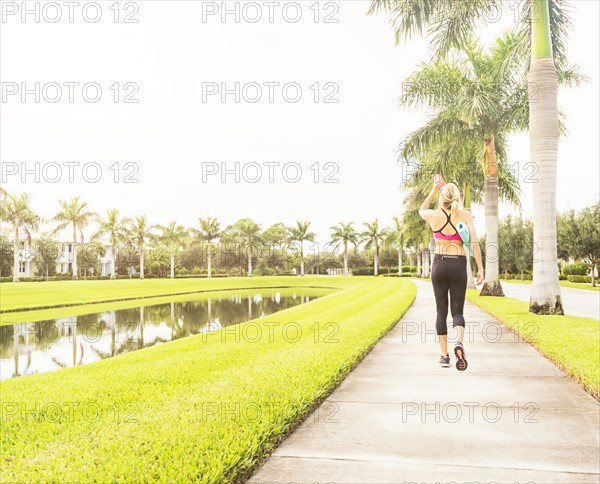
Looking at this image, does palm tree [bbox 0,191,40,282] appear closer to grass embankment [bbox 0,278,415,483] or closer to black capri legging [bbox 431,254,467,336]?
grass embankment [bbox 0,278,415,483]

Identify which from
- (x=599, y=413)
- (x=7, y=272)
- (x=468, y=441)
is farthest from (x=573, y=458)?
(x=7, y=272)

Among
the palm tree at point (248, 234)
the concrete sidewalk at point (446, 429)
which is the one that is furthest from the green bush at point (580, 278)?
the concrete sidewalk at point (446, 429)

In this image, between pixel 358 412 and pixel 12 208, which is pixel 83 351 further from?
pixel 12 208

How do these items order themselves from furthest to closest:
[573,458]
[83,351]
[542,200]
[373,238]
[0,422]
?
[373,238] < [83,351] < [542,200] < [0,422] < [573,458]

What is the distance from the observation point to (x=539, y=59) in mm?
11344

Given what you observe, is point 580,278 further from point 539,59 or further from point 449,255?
point 449,255

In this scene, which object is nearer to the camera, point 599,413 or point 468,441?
point 468,441

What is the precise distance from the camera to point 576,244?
1998 inches

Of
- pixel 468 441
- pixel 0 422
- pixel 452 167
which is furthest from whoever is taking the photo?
pixel 452 167

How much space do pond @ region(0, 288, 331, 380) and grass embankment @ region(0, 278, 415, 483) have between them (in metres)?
5.30

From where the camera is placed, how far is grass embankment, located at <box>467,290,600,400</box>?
911 centimetres

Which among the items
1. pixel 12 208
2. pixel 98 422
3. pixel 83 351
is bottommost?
pixel 83 351

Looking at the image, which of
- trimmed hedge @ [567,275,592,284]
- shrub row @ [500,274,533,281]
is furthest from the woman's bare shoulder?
shrub row @ [500,274,533,281]

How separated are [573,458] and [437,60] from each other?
5.29m
